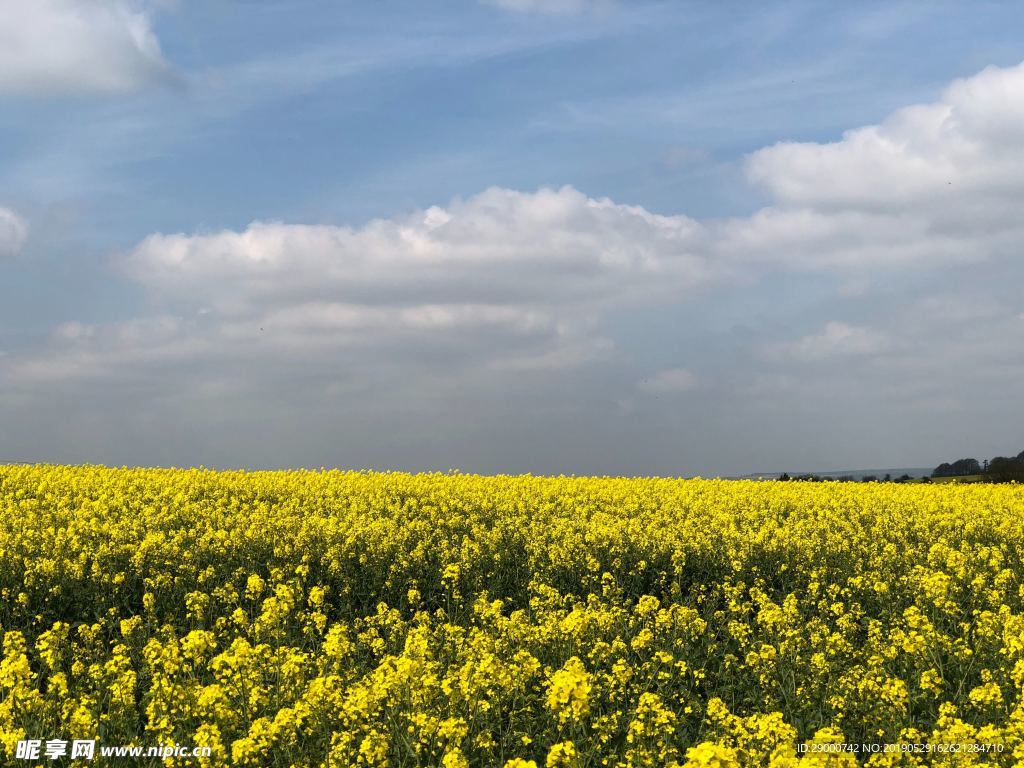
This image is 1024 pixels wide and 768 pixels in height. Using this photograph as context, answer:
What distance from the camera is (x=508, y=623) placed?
8930 millimetres

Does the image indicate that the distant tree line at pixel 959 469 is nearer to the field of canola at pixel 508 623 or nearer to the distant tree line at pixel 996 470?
the distant tree line at pixel 996 470

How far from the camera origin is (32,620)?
11.8m

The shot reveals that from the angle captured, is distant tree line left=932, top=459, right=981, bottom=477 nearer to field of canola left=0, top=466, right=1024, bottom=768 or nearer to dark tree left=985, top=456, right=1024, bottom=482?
dark tree left=985, top=456, right=1024, bottom=482

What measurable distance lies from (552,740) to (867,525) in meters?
12.3

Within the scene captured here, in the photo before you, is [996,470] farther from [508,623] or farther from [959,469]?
[508,623]

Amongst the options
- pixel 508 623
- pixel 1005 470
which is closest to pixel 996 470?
pixel 1005 470

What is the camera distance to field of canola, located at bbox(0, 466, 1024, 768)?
6.47 meters

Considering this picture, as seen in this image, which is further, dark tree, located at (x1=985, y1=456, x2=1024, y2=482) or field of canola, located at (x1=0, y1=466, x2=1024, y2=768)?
dark tree, located at (x1=985, y1=456, x2=1024, y2=482)

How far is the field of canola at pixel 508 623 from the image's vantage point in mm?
6473

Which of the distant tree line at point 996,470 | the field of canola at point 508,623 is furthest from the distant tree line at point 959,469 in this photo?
the field of canola at point 508,623

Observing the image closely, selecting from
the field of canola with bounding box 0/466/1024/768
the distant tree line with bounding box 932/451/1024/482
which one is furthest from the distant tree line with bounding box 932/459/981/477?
the field of canola with bounding box 0/466/1024/768

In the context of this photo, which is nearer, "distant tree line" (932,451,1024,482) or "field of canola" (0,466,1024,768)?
"field of canola" (0,466,1024,768)

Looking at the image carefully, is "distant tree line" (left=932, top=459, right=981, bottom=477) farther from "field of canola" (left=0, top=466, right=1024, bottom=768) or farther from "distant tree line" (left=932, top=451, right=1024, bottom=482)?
"field of canola" (left=0, top=466, right=1024, bottom=768)

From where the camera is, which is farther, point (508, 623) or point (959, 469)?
point (959, 469)
